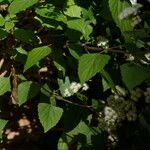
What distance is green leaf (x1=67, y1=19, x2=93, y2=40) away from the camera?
1.78 metres

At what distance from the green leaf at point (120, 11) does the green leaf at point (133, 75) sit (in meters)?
0.25

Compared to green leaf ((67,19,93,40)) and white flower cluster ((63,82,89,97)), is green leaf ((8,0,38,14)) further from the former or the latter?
white flower cluster ((63,82,89,97))

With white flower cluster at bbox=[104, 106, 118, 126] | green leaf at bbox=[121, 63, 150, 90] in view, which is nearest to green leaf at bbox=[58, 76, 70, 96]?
white flower cluster at bbox=[104, 106, 118, 126]

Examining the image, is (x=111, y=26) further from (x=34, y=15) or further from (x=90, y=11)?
(x=34, y=15)

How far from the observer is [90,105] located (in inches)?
83.4

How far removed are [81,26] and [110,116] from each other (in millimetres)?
416

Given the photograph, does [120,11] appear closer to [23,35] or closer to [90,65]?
[90,65]

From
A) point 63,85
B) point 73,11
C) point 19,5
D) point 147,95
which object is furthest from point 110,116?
point 19,5

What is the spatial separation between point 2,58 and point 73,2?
60 centimetres

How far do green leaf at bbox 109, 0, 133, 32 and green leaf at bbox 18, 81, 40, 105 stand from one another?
0.52 m

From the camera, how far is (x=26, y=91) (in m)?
1.88

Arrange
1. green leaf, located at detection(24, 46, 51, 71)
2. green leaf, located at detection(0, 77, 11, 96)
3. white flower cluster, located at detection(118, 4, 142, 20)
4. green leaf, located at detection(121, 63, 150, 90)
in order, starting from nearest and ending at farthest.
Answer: green leaf, located at detection(121, 63, 150, 90), white flower cluster, located at detection(118, 4, 142, 20), green leaf, located at detection(24, 46, 51, 71), green leaf, located at detection(0, 77, 11, 96)

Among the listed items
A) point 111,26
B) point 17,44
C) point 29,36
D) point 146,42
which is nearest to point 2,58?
point 17,44

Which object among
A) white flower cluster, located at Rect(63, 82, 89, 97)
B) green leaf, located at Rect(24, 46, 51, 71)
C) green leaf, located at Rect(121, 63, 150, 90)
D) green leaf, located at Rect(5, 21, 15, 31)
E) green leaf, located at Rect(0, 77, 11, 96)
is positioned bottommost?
white flower cluster, located at Rect(63, 82, 89, 97)
